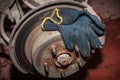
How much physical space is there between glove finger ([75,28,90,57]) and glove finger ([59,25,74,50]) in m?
0.04

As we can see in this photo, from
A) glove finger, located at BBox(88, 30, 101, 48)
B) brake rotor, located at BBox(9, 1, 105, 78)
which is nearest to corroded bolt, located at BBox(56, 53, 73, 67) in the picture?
brake rotor, located at BBox(9, 1, 105, 78)

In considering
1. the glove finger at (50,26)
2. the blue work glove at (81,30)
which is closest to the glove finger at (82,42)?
the blue work glove at (81,30)

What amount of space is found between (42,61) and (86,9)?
419 millimetres

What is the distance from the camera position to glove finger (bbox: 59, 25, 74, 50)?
Result: 1.21 m

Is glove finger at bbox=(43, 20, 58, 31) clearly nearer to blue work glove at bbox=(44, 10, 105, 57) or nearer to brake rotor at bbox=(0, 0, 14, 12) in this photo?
blue work glove at bbox=(44, 10, 105, 57)

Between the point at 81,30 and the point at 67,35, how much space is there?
86 millimetres

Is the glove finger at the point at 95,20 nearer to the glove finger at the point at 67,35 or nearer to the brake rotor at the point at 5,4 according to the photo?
the glove finger at the point at 67,35

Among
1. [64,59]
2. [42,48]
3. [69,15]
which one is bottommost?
[64,59]

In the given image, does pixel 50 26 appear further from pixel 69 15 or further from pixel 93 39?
pixel 93 39

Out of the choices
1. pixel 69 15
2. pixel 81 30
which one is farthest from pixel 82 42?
pixel 69 15

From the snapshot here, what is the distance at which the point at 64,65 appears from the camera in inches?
52.4

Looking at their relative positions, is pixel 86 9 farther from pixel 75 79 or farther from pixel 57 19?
pixel 75 79

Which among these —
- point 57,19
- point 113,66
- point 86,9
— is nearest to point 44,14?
point 57,19

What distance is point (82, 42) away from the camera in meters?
1.24
